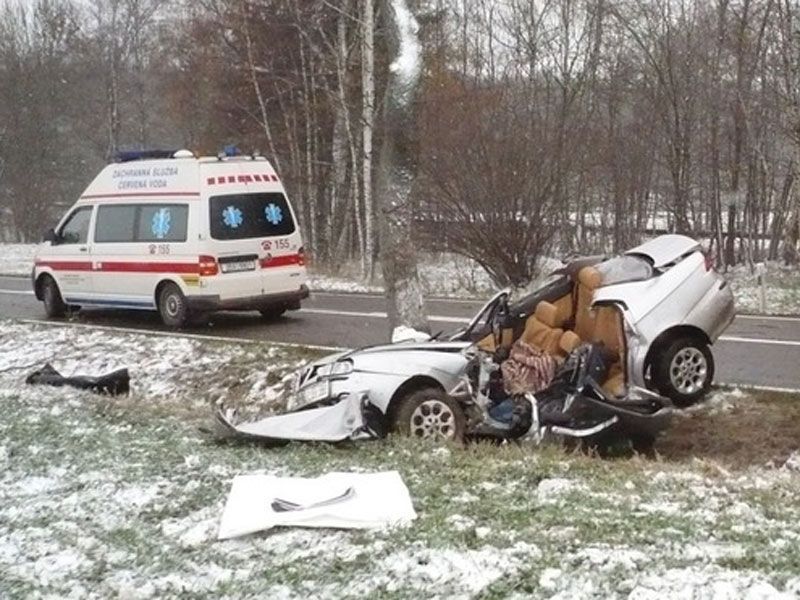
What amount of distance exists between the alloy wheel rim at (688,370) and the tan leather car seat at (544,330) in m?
1.12

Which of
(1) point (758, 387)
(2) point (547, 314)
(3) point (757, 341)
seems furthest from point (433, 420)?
(3) point (757, 341)

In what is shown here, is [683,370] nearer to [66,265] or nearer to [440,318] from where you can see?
[440,318]

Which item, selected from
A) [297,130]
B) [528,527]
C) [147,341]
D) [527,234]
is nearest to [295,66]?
[297,130]

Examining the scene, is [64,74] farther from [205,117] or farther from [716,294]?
[716,294]

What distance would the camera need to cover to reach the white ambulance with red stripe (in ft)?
46.0

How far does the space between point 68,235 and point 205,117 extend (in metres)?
15.2

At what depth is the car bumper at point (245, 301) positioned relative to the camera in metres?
14.1

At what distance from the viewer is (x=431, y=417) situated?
7824 millimetres

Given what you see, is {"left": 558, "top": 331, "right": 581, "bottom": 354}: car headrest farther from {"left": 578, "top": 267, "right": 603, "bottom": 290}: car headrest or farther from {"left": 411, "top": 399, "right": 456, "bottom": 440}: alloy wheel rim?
{"left": 411, "top": 399, "right": 456, "bottom": 440}: alloy wheel rim

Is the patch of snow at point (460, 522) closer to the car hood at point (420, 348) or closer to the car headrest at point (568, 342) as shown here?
the car hood at point (420, 348)

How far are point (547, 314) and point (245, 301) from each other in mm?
6549

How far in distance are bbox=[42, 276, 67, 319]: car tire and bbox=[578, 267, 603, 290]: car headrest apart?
34.3 ft

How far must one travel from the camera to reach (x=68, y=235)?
53.2ft

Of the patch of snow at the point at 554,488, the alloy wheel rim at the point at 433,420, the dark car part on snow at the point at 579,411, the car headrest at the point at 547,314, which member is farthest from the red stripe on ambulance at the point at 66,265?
the patch of snow at the point at 554,488
